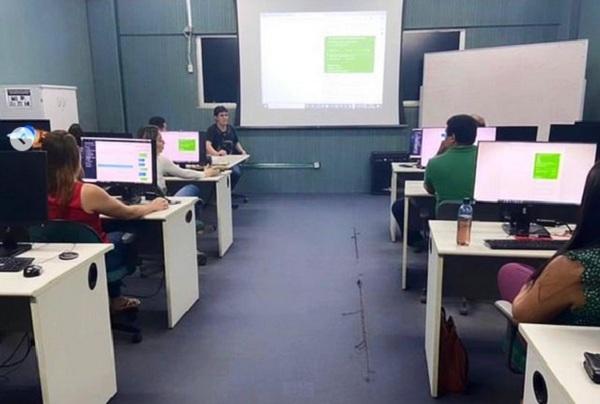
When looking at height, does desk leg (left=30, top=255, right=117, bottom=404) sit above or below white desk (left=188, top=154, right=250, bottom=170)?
below

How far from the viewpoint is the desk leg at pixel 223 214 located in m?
4.18

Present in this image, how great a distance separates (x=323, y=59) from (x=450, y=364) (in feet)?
16.2

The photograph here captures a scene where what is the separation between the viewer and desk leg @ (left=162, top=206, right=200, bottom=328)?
114 inches

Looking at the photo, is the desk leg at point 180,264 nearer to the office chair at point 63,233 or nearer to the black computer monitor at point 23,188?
the office chair at point 63,233

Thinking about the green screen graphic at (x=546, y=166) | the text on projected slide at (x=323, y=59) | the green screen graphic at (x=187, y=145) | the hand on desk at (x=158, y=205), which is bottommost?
the hand on desk at (x=158, y=205)

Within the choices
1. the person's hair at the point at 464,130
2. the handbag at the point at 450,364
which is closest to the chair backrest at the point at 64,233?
the handbag at the point at 450,364

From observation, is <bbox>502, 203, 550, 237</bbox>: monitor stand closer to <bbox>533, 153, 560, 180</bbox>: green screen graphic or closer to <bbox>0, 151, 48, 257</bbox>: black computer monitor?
<bbox>533, 153, 560, 180</bbox>: green screen graphic

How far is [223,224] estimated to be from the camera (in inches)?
168

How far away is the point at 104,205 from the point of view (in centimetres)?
250

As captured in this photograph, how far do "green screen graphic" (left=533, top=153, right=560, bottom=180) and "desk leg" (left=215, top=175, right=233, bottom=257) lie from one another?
254 centimetres

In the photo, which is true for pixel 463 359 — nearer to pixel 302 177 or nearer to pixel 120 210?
pixel 120 210

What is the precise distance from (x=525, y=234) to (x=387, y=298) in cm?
122

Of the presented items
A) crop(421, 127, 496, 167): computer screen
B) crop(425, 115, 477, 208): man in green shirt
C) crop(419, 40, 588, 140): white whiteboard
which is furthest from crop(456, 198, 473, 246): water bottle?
crop(419, 40, 588, 140): white whiteboard

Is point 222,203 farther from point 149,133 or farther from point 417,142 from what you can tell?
point 417,142
